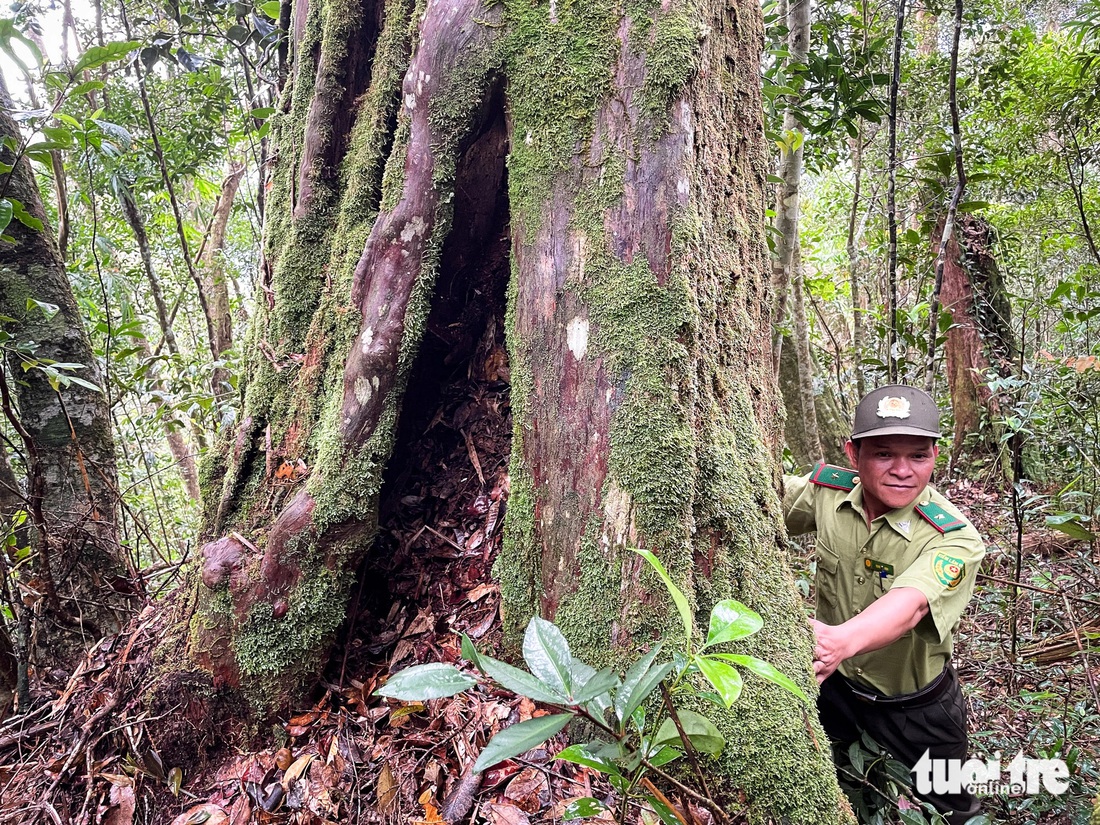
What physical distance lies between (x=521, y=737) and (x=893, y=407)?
2.36 m

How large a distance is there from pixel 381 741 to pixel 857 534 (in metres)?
2.22

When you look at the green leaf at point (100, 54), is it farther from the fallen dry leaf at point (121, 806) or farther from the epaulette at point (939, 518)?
the epaulette at point (939, 518)

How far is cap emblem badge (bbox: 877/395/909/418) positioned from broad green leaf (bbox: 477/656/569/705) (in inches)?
88.2

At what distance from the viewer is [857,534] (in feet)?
9.56

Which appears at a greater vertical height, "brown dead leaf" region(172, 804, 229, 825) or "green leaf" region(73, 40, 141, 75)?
"green leaf" region(73, 40, 141, 75)

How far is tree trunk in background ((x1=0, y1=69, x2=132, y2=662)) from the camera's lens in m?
3.09

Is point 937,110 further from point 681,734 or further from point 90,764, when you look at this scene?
point 90,764

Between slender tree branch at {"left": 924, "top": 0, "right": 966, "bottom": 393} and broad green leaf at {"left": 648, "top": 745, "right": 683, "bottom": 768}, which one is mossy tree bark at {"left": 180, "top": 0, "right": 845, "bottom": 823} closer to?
broad green leaf at {"left": 648, "top": 745, "right": 683, "bottom": 768}

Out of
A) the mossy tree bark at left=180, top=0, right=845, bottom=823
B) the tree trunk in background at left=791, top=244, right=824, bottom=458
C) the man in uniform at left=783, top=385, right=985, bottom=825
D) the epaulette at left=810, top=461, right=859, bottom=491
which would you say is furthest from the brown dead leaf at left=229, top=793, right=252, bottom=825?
the tree trunk in background at left=791, top=244, right=824, bottom=458

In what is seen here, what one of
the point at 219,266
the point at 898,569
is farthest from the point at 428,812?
the point at 219,266

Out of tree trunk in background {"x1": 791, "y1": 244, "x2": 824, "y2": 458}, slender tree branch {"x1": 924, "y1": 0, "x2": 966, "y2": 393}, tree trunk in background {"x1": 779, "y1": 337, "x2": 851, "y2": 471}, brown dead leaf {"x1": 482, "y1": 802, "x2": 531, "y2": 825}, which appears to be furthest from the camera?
tree trunk in background {"x1": 779, "y1": 337, "x2": 851, "y2": 471}

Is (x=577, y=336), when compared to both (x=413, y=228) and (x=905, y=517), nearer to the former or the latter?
(x=413, y=228)

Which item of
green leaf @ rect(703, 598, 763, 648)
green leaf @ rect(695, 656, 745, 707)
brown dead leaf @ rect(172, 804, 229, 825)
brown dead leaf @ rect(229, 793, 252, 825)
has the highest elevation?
green leaf @ rect(703, 598, 763, 648)

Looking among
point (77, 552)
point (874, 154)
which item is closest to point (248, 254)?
point (77, 552)
